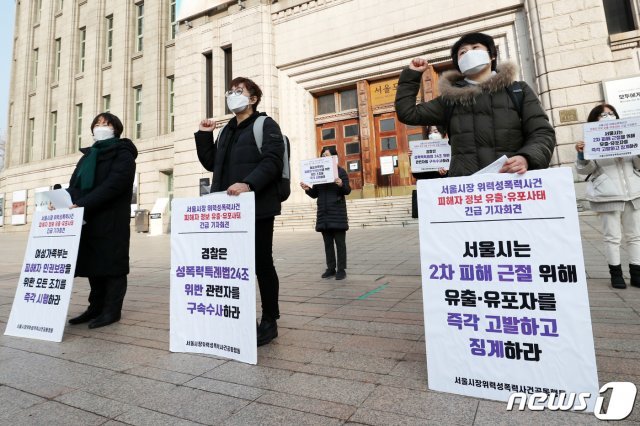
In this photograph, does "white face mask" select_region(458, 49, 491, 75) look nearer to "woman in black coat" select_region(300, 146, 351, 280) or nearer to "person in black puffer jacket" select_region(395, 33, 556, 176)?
"person in black puffer jacket" select_region(395, 33, 556, 176)

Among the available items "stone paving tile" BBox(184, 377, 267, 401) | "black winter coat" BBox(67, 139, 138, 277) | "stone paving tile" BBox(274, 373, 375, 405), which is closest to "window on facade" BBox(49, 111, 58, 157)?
"black winter coat" BBox(67, 139, 138, 277)

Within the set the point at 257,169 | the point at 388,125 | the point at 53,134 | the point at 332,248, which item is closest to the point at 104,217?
the point at 257,169

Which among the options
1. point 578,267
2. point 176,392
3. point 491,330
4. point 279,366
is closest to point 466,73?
point 578,267

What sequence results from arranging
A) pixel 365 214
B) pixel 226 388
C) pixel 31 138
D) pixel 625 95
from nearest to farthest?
A: pixel 226 388, pixel 625 95, pixel 365 214, pixel 31 138

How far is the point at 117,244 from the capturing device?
11.7 feet

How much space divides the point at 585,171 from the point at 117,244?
527 centimetres

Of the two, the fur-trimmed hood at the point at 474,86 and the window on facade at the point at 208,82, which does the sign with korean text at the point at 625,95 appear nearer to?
the fur-trimmed hood at the point at 474,86

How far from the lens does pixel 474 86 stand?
237cm

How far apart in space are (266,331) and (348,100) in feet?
50.4

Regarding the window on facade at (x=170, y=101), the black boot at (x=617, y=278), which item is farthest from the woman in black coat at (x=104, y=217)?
the window on facade at (x=170, y=101)

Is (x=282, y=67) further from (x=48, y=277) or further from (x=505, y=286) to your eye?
(x=505, y=286)

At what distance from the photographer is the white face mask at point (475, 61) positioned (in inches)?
93.4

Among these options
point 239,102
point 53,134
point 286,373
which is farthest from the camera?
point 53,134

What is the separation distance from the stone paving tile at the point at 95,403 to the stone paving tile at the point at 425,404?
4.12 ft
